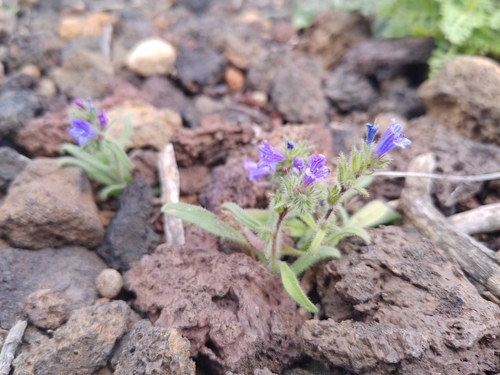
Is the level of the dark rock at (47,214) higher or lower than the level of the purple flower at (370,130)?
lower

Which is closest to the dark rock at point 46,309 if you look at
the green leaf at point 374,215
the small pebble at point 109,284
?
the small pebble at point 109,284

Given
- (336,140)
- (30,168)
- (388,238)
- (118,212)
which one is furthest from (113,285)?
(336,140)

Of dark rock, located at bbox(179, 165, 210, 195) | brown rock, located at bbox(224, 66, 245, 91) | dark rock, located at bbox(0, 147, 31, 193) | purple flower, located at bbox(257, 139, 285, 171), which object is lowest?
dark rock, located at bbox(0, 147, 31, 193)

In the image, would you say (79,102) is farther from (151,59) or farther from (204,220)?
(151,59)

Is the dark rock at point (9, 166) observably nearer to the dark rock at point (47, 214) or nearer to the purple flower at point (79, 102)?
the dark rock at point (47, 214)

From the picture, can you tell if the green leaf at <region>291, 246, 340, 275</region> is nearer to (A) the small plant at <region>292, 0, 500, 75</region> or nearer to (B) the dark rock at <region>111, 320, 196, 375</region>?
(B) the dark rock at <region>111, 320, 196, 375</region>

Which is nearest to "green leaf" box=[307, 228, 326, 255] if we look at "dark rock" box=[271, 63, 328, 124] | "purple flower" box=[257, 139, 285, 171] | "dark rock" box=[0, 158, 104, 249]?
"purple flower" box=[257, 139, 285, 171]

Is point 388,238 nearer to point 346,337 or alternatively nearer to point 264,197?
point 346,337
